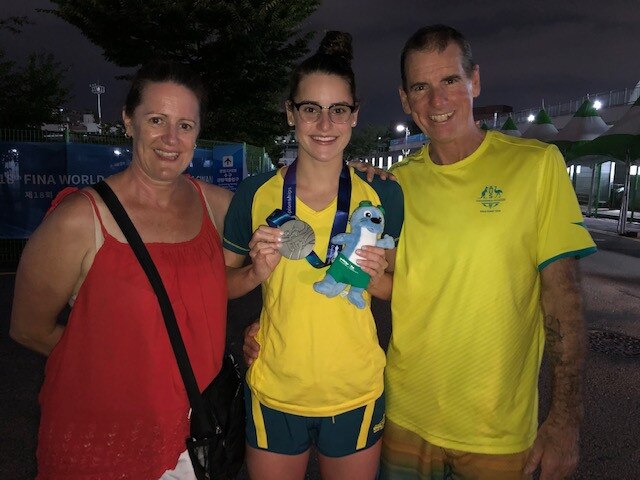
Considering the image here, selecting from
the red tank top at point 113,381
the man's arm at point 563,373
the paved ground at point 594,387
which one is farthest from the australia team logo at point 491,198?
the red tank top at point 113,381

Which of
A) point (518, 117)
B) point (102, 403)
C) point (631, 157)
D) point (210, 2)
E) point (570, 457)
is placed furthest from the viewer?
point (518, 117)

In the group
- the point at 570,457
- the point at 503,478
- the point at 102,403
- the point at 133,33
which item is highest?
the point at 133,33

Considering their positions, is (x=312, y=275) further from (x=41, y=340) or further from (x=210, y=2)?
(x=210, y=2)

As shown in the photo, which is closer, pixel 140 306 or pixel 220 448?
pixel 140 306

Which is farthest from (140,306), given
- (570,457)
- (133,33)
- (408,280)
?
(133,33)

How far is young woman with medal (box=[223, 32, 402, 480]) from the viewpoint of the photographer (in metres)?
2.16

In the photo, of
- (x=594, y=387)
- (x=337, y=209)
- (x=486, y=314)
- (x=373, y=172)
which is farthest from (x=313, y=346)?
(x=594, y=387)

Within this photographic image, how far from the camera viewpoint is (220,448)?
2105 mm

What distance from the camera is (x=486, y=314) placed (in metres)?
2.13

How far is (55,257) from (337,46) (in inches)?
67.3

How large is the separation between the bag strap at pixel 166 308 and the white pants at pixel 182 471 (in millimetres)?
143

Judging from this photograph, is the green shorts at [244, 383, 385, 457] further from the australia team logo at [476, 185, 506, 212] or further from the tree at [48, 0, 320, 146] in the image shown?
the tree at [48, 0, 320, 146]

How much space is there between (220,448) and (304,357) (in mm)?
556

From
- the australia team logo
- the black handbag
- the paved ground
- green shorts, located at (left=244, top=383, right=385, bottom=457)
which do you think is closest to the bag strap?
the black handbag
